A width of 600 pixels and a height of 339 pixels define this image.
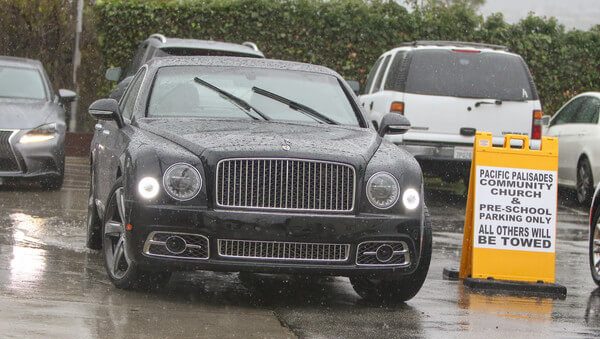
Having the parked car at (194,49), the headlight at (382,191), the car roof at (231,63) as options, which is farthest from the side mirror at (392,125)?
the parked car at (194,49)

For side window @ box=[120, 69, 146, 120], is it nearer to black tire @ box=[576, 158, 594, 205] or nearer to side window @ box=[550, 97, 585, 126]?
black tire @ box=[576, 158, 594, 205]

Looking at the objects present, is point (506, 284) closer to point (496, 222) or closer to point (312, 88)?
point (496, 222)

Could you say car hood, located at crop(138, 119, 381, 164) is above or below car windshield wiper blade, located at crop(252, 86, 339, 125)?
below

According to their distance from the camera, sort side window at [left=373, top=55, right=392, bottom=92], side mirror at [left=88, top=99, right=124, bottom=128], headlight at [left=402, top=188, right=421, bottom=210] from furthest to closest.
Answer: side window at [left=373, top=55, right=392, bottom=92] < side mirror at [left=88, top=99, right=124, bottom=128] < headlight at [left=402, top=188, right=421, bottom=210]

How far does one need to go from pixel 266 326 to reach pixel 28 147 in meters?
8.27

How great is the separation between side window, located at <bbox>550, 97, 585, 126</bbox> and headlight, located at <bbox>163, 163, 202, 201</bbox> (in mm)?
11356

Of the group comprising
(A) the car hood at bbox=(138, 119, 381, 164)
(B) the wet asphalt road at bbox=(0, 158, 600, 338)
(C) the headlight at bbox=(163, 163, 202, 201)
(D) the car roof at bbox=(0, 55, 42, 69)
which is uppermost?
(A) the car hood at bbox=(138, 119, 381, 164)

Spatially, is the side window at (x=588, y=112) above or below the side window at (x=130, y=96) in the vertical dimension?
below

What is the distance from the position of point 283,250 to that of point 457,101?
8787mm

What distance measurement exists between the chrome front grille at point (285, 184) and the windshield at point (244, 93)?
1.26 m

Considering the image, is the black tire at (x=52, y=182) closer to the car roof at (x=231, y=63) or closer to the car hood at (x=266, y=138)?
the car roof at (x=231, y=63)

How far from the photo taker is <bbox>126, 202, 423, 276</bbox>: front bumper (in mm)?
8477

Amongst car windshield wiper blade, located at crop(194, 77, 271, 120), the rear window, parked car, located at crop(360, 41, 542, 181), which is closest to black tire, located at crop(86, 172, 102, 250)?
car windshield wiper blade, located at crop(194, 77, 271, 120)

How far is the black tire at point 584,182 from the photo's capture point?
1791cm
